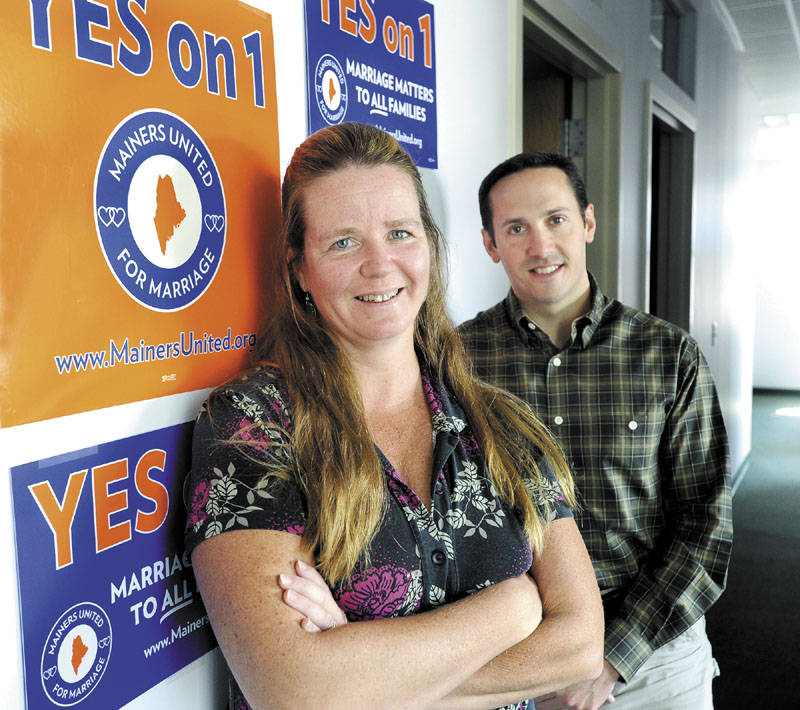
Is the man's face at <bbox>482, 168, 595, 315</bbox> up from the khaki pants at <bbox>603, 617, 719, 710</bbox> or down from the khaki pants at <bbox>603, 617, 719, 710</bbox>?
up

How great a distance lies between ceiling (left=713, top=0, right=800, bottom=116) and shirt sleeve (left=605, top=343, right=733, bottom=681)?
11.3ft

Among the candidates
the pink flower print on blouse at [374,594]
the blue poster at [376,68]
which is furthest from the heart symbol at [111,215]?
the pink flower print on blouse at [374,594]

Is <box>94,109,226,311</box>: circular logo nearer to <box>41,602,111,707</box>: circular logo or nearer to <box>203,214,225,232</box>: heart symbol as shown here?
<box>203,214,225,232</box>: heart symbol

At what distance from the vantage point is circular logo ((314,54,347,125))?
1.24 metres

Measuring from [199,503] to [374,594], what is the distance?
0.87 feet

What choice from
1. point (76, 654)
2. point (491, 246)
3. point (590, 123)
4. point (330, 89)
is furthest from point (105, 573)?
point (590, 123)

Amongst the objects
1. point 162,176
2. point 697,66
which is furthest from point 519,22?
point 697,66

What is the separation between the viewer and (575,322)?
1.56 m

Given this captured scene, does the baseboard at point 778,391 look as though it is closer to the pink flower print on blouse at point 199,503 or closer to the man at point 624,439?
the man at point 624,439

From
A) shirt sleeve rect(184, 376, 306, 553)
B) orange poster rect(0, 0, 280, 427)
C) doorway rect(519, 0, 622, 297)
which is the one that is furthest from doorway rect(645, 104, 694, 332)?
shirt sleeve rect(184, 376, 306, 553)

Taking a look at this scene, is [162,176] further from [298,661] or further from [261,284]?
[298,661]

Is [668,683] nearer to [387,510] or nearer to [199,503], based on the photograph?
[387,510]

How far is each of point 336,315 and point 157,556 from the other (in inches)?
16.9

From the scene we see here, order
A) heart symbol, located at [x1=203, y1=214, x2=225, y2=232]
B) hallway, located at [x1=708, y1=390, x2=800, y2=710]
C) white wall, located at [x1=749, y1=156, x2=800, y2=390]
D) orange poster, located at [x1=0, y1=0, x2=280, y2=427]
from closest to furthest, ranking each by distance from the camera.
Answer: orange poster, located at [x1=0, y1=0, x2=280, y2=427]
heart symbol, located at [x1=203, y1=214, x2=225, y2=232]
hallway, located at [x1=708, y1=390, x2=800, y2=710]
white wall, located at [x1=749, y1=156, x2=800, y2=390]
